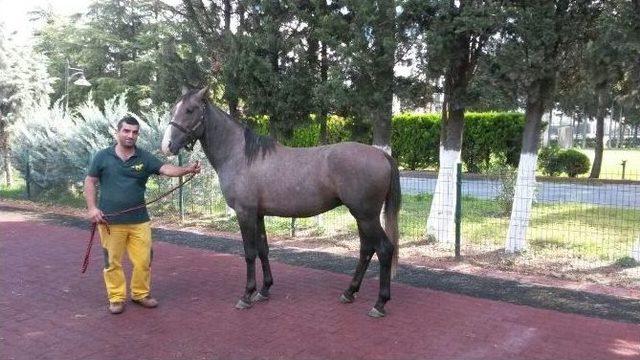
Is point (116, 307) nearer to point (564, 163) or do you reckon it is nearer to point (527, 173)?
point (527, 173)

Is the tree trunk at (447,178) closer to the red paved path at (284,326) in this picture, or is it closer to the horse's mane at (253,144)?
the red paved path at (284,326)

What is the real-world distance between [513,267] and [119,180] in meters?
4.99

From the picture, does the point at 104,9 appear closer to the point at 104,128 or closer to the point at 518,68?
the point at 104,128

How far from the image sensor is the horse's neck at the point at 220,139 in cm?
518

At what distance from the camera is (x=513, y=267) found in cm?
669

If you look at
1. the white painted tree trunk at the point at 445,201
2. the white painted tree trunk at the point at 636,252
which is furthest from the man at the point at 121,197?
the white painted tree trunk at the point at 636,252

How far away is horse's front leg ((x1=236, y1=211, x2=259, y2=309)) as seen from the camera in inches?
198

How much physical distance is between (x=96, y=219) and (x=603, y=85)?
251 inches

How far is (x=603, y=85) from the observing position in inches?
263

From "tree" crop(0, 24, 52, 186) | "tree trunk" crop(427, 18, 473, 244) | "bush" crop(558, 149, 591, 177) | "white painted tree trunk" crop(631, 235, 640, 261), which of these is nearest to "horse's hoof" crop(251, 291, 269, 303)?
"tree trunk" crop(427, 18, 473, 244)

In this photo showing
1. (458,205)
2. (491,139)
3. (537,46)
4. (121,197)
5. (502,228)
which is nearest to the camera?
(121,197)

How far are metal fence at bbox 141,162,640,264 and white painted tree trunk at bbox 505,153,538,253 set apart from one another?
9.2 inches

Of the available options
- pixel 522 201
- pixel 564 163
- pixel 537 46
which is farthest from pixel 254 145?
pixel 564 163

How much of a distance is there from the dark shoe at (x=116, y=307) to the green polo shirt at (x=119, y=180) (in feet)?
2.66
